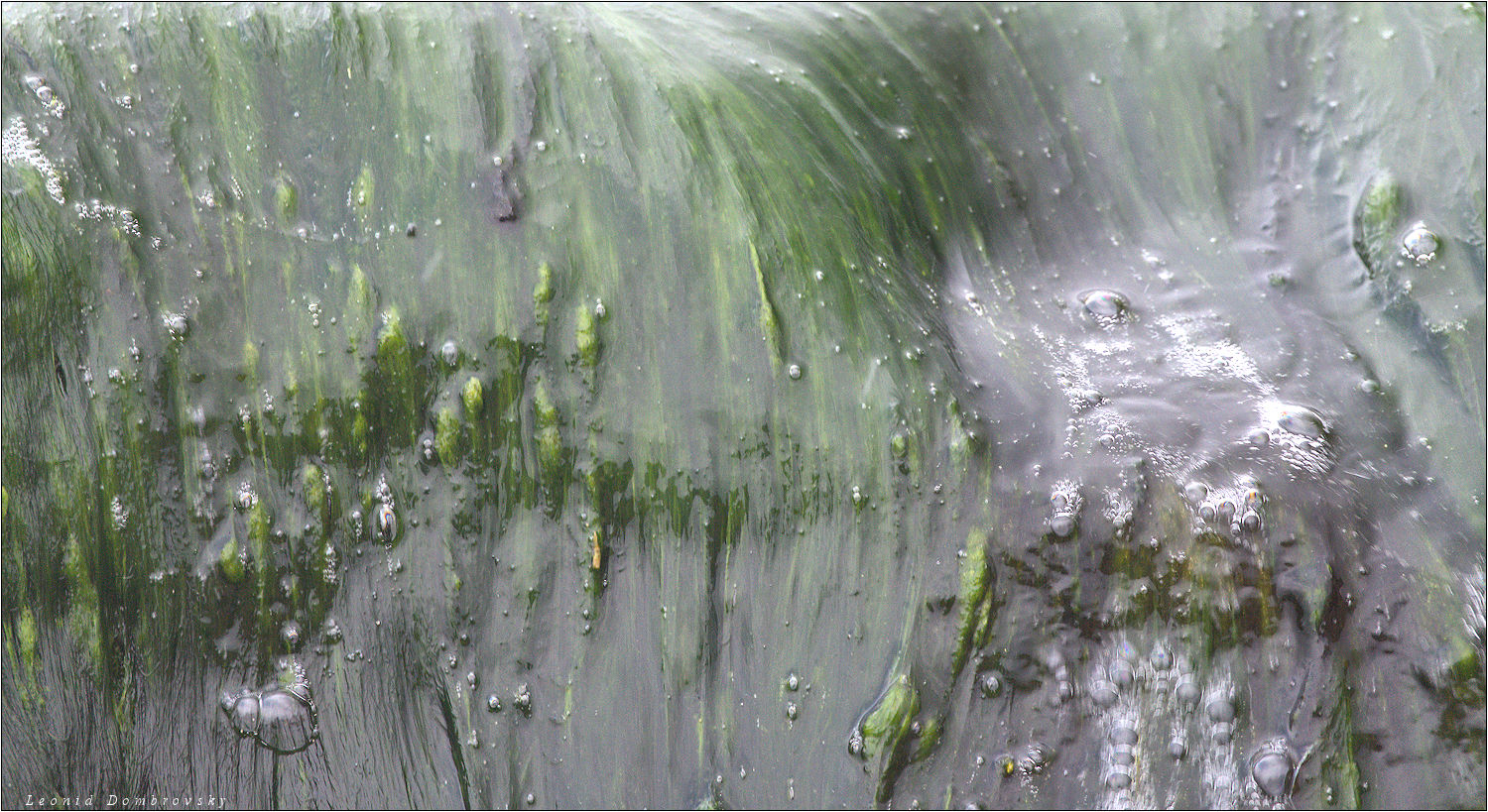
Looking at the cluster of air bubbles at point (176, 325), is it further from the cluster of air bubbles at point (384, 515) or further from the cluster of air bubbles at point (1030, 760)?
the cluster of air bubbles at point (1030, 760)

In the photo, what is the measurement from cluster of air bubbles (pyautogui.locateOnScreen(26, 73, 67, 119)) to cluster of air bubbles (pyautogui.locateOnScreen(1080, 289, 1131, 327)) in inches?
56.2

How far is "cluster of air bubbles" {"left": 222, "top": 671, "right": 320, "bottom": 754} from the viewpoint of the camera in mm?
1293

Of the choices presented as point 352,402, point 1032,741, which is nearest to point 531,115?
point 352,402

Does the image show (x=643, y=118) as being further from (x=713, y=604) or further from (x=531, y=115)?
(x=713, y=604)

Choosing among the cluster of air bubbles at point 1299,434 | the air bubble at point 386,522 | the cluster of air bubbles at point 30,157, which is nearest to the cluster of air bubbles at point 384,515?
the air bubble at point 386,522

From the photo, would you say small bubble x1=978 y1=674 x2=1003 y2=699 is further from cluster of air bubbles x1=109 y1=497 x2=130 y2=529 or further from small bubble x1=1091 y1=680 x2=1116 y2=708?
cluster of air bubbles x1=109 y1=497 x2=130 y2=529

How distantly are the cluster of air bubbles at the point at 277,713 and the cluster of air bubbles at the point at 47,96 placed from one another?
79 cm

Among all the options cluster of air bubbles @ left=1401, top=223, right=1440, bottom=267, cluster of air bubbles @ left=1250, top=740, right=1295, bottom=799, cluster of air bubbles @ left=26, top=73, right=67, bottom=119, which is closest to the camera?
cluster of air bubbles @ left=1250, top=740, right=1295, bottom=799

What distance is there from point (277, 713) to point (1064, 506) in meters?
1.05

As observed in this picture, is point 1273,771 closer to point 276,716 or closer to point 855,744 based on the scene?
point 855,744

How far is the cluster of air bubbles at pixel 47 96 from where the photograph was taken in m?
1.28

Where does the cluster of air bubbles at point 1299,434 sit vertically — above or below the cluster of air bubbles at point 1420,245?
below

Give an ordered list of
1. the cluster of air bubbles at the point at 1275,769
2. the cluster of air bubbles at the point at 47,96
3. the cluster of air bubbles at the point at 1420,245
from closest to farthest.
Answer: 1. the cluster of air bubbles at the point at 1275,769
2. the cluster of air bubbles at the point at 47,96
3. the cluster of air bubbles at the point at 1420,245

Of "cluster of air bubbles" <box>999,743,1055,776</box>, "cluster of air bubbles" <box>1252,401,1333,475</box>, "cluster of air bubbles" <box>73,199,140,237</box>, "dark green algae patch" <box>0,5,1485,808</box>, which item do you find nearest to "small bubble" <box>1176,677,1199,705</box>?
"dark green algae patch" <box>0,5,1485,808</box>
